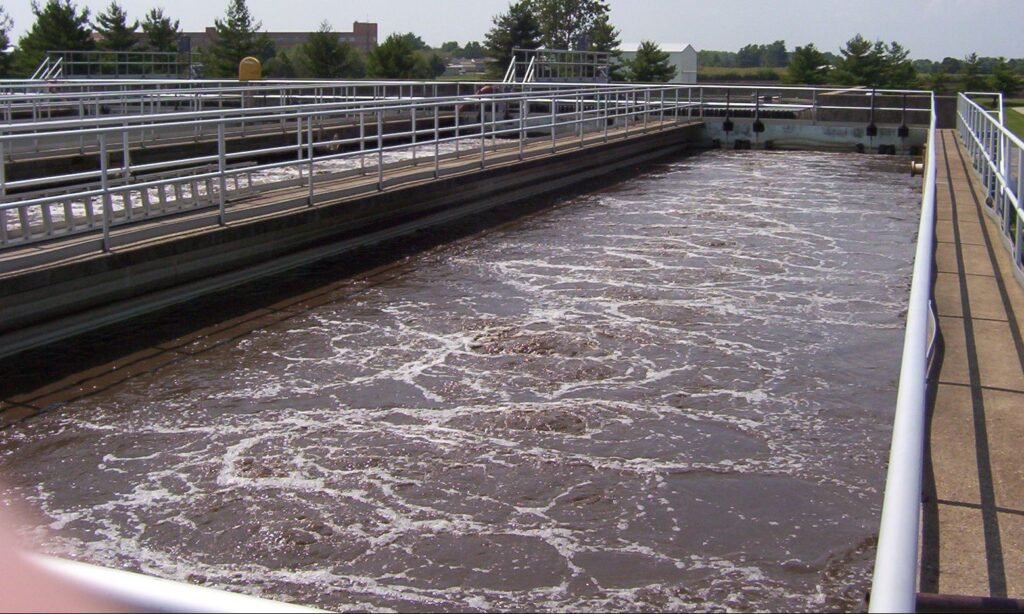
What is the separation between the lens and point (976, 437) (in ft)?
17.7

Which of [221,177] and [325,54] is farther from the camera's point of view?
[325,54]

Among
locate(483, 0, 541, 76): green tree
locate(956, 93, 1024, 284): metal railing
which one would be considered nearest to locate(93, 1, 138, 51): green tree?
locate(483, 0, 541, 76): green tree

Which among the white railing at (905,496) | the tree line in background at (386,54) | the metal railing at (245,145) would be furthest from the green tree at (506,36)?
the white railing at (905,496)

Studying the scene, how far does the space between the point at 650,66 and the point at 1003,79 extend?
20.5 metres

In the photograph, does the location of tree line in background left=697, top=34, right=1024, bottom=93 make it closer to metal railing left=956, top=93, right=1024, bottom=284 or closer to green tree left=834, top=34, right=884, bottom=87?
green tree left=834, top=34, right=884, bottom=87

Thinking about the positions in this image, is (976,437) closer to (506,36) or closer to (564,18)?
(506,36)

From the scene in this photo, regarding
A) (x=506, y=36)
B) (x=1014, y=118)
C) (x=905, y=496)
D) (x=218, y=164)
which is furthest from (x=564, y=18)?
(x=905, y=496)

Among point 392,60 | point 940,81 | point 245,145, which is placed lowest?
point 245,145

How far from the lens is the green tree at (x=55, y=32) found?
57562 mm

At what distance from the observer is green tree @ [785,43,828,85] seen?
6806 cm

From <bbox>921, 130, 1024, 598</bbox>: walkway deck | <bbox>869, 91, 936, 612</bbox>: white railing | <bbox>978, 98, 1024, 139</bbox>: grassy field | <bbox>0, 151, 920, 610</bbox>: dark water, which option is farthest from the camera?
<bbox>978, 98, 1024, 139</bbox>: grassy field

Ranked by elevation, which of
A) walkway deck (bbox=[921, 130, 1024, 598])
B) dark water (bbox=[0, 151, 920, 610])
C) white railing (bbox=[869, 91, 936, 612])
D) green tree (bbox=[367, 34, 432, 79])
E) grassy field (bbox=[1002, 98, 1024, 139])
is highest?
green tree (bbox=[367, 34, 432, 79])

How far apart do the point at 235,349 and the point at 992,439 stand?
588cm

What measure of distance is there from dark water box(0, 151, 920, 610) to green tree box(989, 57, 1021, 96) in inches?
2388
